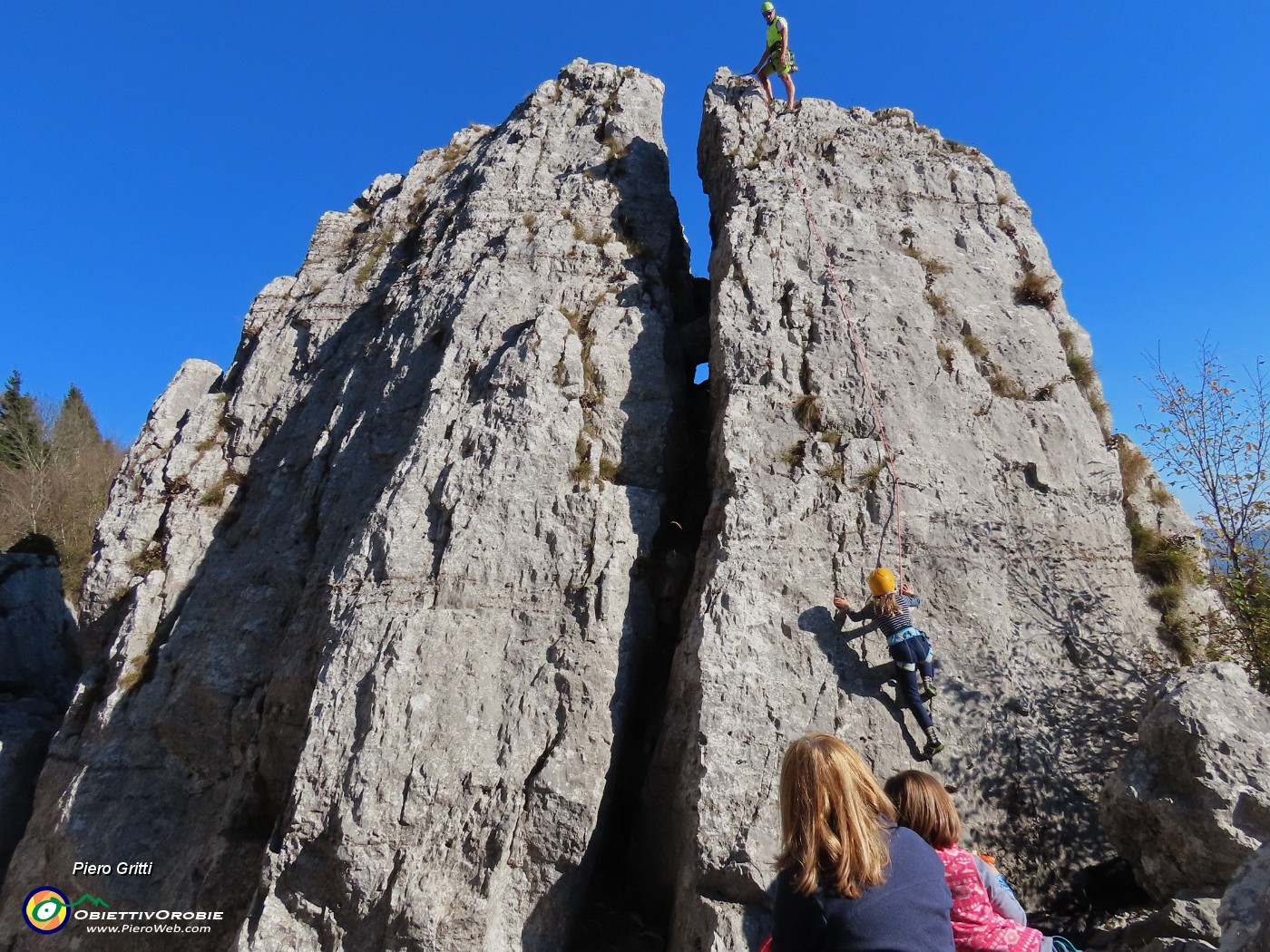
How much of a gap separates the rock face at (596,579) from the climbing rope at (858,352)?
0.26 feet

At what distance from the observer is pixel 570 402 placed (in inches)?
475

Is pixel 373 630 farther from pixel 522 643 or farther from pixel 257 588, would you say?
pixel 257 588

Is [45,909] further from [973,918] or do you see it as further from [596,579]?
[973,918]

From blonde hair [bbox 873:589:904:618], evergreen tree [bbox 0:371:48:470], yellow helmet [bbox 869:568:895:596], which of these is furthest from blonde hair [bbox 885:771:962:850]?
evergreen tree [bbox 0:371:48:470]

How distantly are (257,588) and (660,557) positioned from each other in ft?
24.2

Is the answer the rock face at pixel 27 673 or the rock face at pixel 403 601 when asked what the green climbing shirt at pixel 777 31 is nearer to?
the rock face at pixel 403 601

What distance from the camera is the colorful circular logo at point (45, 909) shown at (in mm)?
9711

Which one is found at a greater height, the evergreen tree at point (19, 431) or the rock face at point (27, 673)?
the evergreen tree at point (19, 431)

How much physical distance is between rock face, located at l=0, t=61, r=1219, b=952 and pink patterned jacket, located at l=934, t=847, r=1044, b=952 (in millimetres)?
3210

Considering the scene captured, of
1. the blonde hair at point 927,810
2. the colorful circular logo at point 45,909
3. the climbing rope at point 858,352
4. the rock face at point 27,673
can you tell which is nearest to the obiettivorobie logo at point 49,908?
the colorful circular logo at point 45,909

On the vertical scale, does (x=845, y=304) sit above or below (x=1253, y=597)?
above

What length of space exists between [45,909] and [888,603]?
510 inches

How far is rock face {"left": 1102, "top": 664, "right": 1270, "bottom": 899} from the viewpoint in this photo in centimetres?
653

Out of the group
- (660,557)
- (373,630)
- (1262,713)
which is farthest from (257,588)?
(1262,713)
